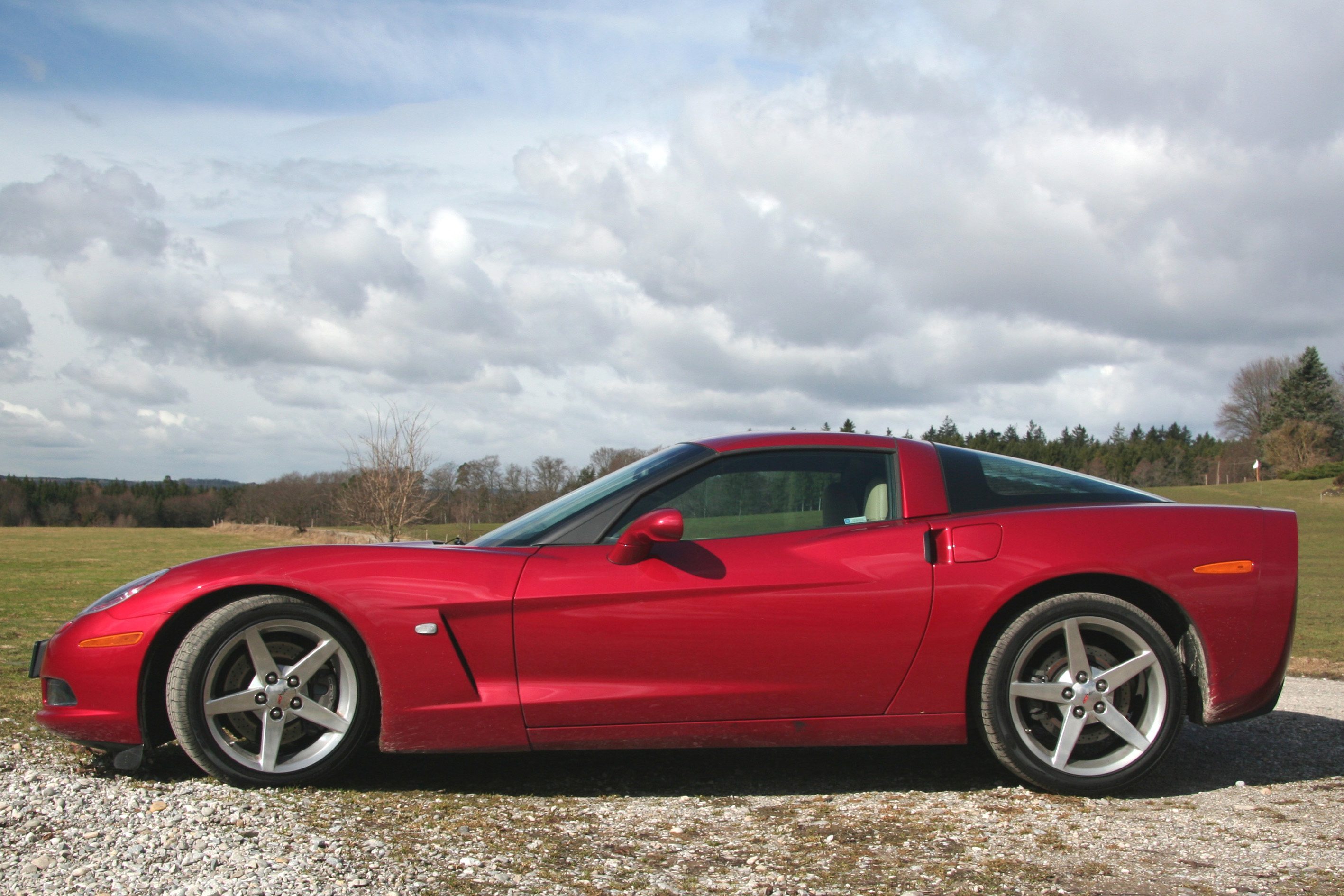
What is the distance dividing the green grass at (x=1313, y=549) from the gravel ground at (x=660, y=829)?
1.29 meters

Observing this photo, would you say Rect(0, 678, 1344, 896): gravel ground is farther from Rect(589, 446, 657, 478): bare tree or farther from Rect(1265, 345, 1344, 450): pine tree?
Rect(1265, 345, 1344, 450): pine tree

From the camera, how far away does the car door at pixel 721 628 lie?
3244 mm

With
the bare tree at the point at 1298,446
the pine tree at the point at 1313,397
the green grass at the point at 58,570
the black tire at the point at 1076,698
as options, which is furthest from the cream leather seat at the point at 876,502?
the pine tree at the point at 1313,397

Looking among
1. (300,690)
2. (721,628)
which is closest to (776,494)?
(721,628)

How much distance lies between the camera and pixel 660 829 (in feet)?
9.81

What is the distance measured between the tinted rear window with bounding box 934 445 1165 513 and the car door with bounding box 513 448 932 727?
0.36m

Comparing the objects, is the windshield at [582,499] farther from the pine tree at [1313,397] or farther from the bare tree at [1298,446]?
the pine tree at [1313,397]

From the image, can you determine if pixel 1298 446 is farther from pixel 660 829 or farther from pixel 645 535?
pixel 660 829

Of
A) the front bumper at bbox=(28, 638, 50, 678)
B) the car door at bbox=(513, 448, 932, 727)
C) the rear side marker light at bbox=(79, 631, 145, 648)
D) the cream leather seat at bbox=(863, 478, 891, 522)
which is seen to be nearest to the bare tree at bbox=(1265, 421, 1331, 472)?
the cream leather seat at bbox=(863, 478, 891, 522)

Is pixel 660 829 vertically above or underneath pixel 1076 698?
underneath

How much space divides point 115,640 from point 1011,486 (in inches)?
131

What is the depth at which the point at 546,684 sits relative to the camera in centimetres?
325

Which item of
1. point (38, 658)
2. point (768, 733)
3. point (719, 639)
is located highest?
point (719, 639)

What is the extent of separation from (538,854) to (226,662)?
137cm
